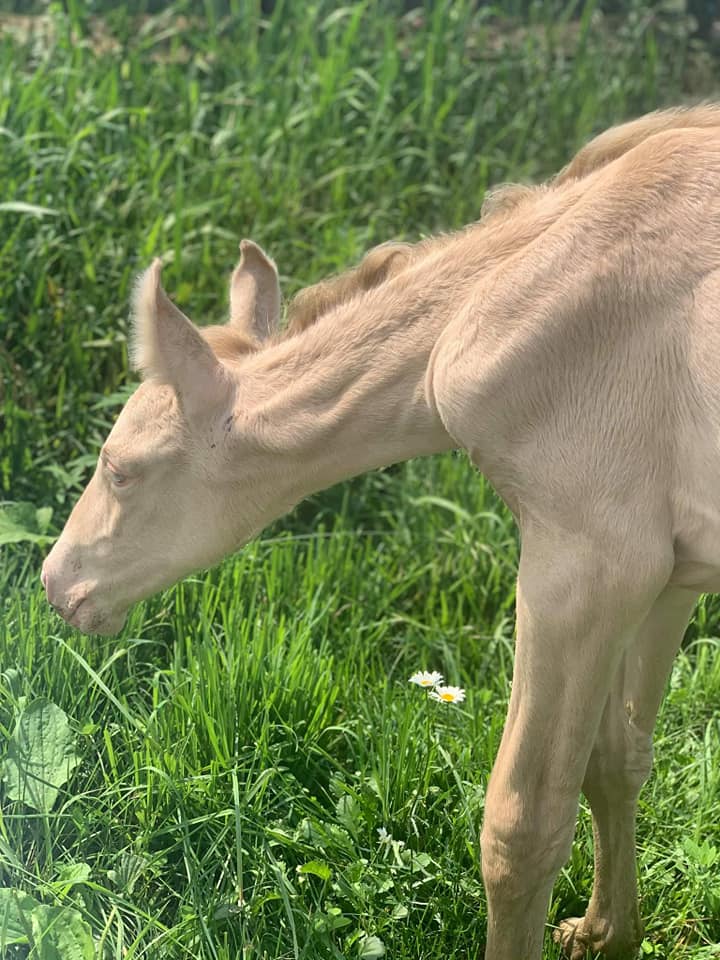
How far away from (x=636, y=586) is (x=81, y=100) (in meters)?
4.47

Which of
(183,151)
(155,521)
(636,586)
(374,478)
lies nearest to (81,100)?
(183,151)

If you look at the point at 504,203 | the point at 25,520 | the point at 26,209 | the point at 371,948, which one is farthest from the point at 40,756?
the point at 26,209

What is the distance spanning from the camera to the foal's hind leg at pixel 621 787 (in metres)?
3.24

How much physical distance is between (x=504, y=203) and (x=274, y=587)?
1700 mm

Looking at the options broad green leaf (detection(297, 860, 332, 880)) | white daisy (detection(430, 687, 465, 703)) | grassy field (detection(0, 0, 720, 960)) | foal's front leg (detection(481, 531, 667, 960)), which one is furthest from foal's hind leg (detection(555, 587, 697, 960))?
broad green leaf (detection(297, 860, 332, 880))

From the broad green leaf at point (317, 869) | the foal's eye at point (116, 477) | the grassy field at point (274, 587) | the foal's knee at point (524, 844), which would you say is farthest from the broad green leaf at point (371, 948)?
the foal's eye at point (116, 477)

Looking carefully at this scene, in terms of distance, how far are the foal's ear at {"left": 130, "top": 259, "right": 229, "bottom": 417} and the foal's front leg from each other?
0.82 m

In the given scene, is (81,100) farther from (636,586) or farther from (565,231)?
(636,586)

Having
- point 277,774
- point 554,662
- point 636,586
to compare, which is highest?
point 636,586

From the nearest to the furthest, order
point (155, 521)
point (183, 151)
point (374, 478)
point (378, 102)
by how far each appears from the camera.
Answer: point (155, 521) → point (374, 478) → point (183, 151) → point (378, 102)

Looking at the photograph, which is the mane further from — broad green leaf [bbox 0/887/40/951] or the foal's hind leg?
broad green leaf [bbox 0/887/40/951]

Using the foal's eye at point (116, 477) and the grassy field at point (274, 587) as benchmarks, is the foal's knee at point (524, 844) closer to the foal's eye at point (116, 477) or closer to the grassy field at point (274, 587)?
the grassy field at point (274, 587)

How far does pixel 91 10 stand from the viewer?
740 cm

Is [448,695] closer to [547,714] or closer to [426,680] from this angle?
[426,680]
